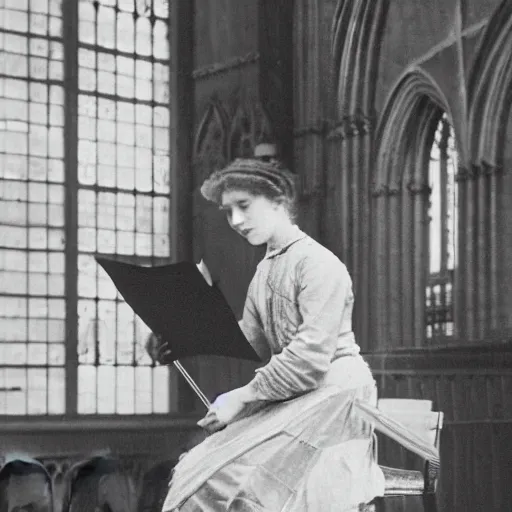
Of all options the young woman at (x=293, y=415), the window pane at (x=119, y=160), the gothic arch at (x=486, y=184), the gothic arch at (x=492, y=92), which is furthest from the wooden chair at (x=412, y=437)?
the window pane at (x=119, y=160)

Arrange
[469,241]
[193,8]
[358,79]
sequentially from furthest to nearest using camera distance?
[193,8] < [358,79] < [469,241]

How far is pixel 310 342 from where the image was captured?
311 centimetres

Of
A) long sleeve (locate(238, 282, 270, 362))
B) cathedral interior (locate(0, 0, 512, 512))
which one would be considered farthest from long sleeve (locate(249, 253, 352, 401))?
cathedral interior (locate(0, 0, 512, 512))

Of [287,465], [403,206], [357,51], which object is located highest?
[357,51]

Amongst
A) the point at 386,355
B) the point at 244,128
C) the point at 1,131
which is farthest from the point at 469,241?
the point at 1,131

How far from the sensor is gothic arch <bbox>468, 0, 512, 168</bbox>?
205 inches

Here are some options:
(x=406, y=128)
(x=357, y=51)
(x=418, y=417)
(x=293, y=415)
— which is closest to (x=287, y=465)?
(x=293, y=415)

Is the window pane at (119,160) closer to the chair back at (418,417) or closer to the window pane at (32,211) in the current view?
the window pane at (32,211)

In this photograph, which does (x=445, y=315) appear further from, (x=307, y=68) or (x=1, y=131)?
(x=1, y=131)

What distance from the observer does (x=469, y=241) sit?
534cm

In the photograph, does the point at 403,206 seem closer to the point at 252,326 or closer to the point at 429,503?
the point at 429,503

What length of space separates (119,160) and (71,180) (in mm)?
329

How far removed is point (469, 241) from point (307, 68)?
1610mm

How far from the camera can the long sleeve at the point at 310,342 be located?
312cm
